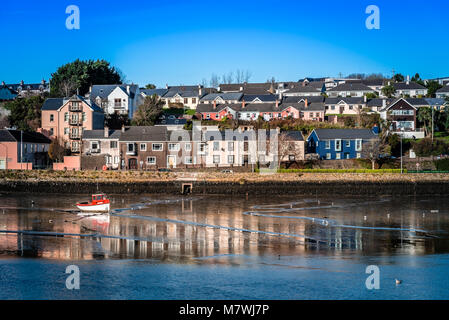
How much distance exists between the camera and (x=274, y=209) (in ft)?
139

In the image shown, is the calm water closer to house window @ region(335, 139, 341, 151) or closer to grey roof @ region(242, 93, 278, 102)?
house window @ region(335, 139, 341, 151)

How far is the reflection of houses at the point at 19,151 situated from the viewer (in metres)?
62.6

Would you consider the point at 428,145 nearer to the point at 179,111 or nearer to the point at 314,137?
the point at 314,137

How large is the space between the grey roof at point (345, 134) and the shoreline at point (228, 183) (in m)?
12.0

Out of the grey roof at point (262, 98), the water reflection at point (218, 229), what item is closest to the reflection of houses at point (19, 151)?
the water reflection at point (218, 229)

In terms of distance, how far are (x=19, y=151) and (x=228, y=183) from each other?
26919 millimetres

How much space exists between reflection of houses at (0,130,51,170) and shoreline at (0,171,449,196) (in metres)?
5.02

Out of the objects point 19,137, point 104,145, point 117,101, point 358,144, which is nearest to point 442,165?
point 358,144

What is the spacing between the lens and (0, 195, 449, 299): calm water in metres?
21.3

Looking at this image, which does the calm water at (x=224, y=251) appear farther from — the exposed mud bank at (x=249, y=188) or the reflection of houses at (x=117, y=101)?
the reflection of houses at (x=117, y=101)

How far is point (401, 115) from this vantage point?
8125 cm

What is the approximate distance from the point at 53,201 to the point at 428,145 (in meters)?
48.1

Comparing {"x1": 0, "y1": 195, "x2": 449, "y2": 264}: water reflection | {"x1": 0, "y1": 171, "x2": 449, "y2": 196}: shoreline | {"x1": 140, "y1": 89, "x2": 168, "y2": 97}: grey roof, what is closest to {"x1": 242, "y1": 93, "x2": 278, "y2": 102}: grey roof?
{"x1": 140, "y1": 89, "x2": 168, "y2": 97}: grey roof
